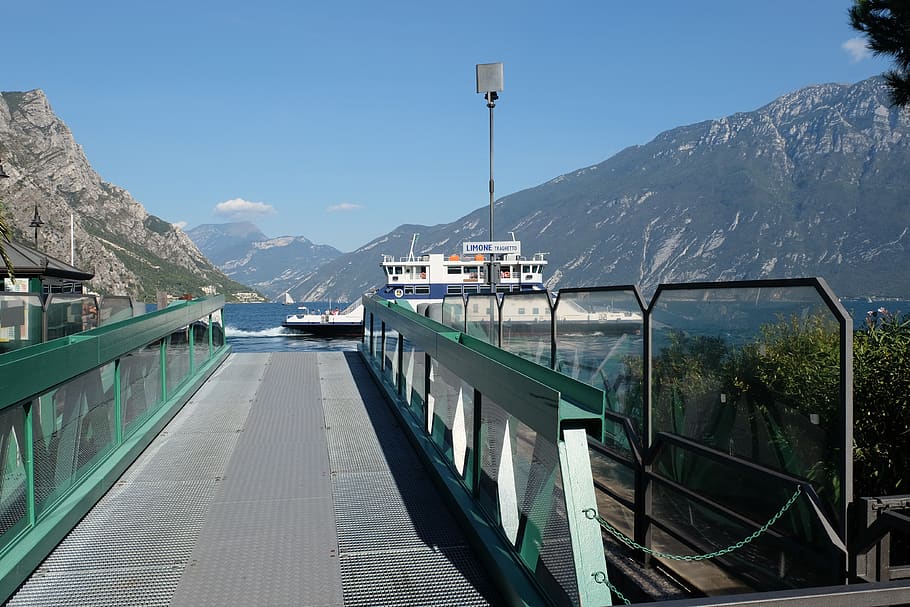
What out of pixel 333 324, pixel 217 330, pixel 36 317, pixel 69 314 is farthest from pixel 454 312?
pixel 333 324

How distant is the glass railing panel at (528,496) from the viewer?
10.9 feet

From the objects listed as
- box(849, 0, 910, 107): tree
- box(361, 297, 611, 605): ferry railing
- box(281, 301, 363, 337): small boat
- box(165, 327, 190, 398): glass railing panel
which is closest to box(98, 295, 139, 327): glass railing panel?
box(165, 327, 190, 398): glass railing panel

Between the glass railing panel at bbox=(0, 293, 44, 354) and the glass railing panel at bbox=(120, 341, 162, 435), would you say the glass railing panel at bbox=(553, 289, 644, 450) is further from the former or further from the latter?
the glass railing panel at bbox=(0, 293, 44, 354)

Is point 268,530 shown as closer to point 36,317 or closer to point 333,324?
point 36,317

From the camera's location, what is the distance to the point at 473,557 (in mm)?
4676

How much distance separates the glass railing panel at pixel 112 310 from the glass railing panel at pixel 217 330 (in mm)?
4721

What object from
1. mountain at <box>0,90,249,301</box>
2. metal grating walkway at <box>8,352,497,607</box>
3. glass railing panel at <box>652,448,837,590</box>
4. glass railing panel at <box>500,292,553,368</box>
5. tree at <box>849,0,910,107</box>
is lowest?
metal grating walkway at <box>8,352,497,607</box>

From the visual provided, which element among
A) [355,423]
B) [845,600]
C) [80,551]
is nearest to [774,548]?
[845,600]

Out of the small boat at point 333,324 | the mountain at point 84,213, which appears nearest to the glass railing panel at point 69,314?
the small boat at point 333,324

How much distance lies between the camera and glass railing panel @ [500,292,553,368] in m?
8.18

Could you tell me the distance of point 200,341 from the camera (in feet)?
41.8

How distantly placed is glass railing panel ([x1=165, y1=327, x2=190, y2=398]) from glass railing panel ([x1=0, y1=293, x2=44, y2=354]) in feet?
6.71

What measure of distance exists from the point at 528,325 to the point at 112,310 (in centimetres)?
501

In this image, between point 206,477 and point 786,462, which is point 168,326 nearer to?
point 206,477
